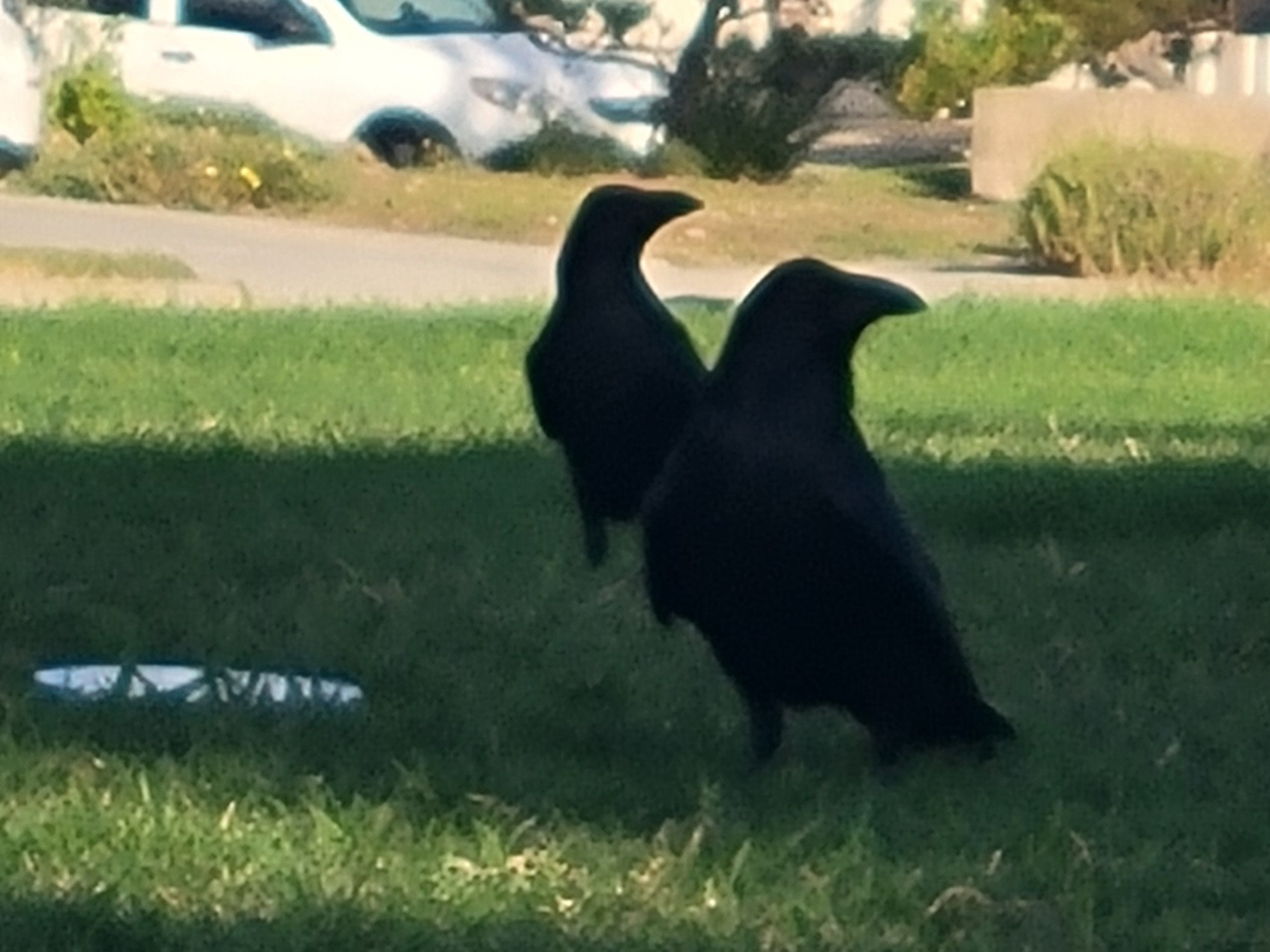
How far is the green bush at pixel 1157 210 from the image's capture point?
680 inches

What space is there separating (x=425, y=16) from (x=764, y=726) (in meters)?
19.1

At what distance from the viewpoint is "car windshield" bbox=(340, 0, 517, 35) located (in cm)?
2378

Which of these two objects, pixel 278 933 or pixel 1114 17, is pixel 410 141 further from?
pixel 278 933

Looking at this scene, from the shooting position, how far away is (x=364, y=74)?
75.6 ft

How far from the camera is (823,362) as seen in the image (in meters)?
5.47

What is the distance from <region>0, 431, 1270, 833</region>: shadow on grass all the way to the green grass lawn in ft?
0.05

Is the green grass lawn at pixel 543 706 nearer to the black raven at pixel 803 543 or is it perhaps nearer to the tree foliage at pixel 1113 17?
the black raven at pixel 803 543

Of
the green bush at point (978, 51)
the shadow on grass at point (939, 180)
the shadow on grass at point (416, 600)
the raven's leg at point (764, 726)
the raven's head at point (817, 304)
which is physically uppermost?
the raven's head at point (817, 304)

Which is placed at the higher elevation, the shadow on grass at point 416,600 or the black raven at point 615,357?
the black raven at point 615,357

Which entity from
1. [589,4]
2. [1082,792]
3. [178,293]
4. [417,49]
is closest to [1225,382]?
[178,293]

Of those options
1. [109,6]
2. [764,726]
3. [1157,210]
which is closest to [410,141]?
[109,6]

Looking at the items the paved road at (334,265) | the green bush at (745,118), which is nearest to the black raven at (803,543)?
the paved road at (334,265)

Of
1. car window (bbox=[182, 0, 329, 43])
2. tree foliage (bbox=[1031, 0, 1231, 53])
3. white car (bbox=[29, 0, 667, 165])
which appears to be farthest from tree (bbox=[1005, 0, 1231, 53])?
car window (bbox=[182, 0, 329, 43])

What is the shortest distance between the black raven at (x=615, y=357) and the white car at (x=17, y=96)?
48.2 feet
